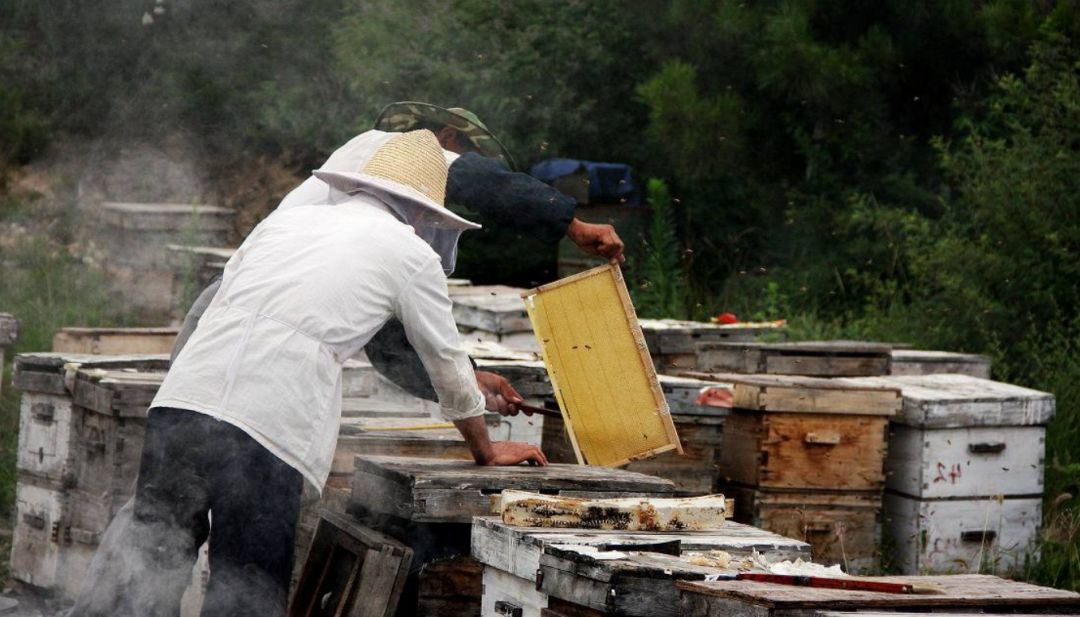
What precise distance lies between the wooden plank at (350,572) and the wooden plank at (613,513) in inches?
20.0

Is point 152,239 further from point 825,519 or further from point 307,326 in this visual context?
point 307,326

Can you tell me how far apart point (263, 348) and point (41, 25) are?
5775mm

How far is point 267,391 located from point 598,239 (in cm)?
140

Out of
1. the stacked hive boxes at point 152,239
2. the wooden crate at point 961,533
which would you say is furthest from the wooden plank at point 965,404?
the stacked hive boxes at point 152,239

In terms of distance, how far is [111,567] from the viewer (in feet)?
10.6

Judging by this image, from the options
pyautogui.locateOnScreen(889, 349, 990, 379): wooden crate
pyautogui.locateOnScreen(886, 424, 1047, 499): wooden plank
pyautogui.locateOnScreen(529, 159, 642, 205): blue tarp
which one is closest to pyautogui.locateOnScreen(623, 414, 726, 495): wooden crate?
pyautogui.locateOnScreen(886, 424, 1047, 499): wooden plank

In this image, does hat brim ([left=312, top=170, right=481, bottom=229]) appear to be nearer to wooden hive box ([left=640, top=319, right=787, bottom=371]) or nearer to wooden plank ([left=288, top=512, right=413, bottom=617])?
wooden plank ([left=288, top=512, right=413, bottom=617])

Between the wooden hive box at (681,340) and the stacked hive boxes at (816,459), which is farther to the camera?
the wooden hive box at (681,340)

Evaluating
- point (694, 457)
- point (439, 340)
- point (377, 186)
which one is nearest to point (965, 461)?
point (694, 457)

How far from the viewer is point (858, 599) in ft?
7.92

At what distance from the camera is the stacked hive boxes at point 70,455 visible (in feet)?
15.3

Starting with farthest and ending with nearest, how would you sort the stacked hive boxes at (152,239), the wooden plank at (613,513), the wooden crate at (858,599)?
the stacked hive boxes at (152,239)
the wooden plank at (613,513)
the wooden crate at (858,599)

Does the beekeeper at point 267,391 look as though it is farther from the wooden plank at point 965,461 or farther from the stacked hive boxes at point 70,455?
the wooden plank at point 965,461

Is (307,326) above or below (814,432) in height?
above
